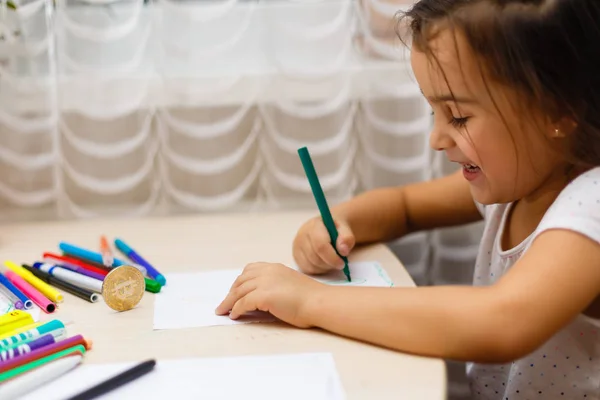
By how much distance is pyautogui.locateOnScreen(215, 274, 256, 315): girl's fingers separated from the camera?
1.93ft

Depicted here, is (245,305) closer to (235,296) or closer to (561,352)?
(235,296)

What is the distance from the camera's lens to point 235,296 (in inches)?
23.3

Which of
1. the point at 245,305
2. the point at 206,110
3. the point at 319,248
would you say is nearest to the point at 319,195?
the point at 319,248

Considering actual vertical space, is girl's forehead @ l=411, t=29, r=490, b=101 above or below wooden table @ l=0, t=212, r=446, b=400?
above

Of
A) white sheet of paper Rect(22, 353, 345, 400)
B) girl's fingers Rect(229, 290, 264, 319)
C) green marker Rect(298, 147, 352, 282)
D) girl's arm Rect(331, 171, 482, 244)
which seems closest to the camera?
white sheet of paper Rect(22, 353, 345, 400)

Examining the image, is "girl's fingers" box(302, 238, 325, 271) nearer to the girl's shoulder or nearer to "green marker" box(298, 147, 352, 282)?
"green marker" box(298, 147, 352, 282)

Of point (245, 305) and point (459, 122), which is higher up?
point (459, 122)

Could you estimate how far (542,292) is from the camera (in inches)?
19.9

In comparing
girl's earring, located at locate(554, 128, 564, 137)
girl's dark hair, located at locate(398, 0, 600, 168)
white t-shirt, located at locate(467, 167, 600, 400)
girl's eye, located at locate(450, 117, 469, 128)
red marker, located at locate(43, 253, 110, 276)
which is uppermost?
girl's dark hair, located at locate(398, 0, 600, 168)

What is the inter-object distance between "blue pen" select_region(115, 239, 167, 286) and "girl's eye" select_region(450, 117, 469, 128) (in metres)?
0.32

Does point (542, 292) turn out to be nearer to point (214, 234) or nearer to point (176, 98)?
point (214, 234)

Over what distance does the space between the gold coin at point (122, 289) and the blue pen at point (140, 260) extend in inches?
2.3

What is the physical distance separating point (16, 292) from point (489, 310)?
43 centimetres

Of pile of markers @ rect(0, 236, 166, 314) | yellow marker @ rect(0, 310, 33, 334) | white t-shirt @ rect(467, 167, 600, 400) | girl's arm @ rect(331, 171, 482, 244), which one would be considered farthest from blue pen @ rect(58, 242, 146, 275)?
white t-shirt @ rect(467, 167, 600, 400)
